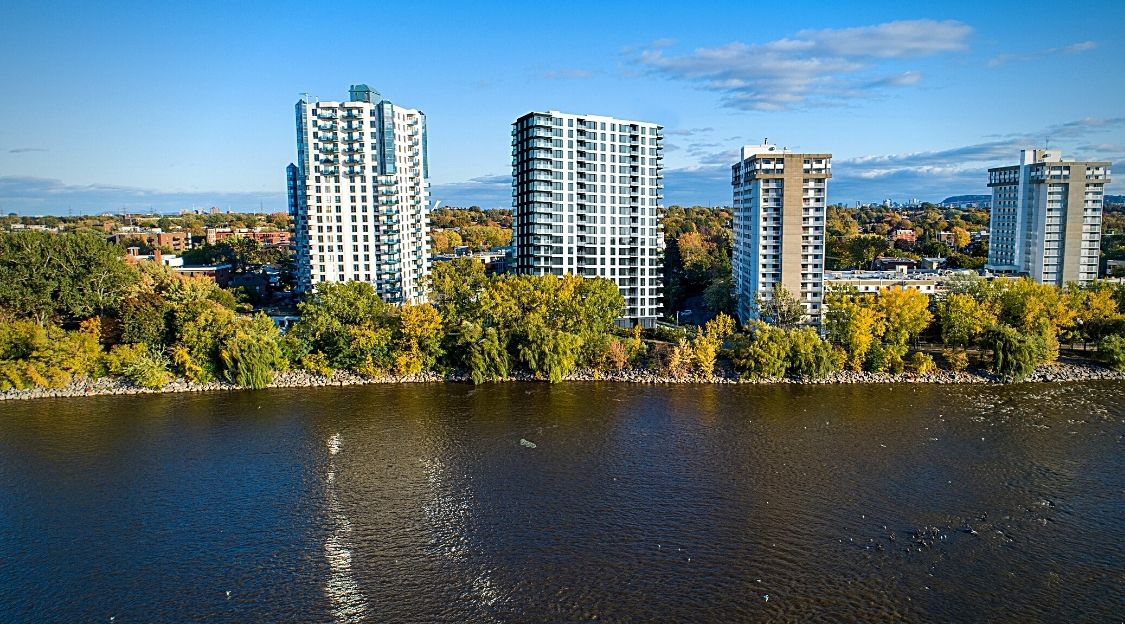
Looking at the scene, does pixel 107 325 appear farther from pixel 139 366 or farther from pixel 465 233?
pixel 465 233

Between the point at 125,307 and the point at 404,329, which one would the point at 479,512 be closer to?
the point at 404,329

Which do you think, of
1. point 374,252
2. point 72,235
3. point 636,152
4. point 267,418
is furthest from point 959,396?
point 72,235

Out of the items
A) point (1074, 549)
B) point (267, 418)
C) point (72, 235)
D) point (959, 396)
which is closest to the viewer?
point (1074, 549)

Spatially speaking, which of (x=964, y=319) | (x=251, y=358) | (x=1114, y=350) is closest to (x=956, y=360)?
(x=964, y=319)

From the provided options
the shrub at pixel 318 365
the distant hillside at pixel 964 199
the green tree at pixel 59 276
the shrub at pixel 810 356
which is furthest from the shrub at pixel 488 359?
the distant hillside at pixel 964 199

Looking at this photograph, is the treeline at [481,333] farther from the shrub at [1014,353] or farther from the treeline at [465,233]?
the treeline at [465,233]

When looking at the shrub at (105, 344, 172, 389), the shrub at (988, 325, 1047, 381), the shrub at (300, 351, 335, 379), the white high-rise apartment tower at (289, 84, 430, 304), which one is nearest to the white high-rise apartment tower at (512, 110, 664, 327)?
the white high-rise apartment tower at (289, 84, 430, 304)
